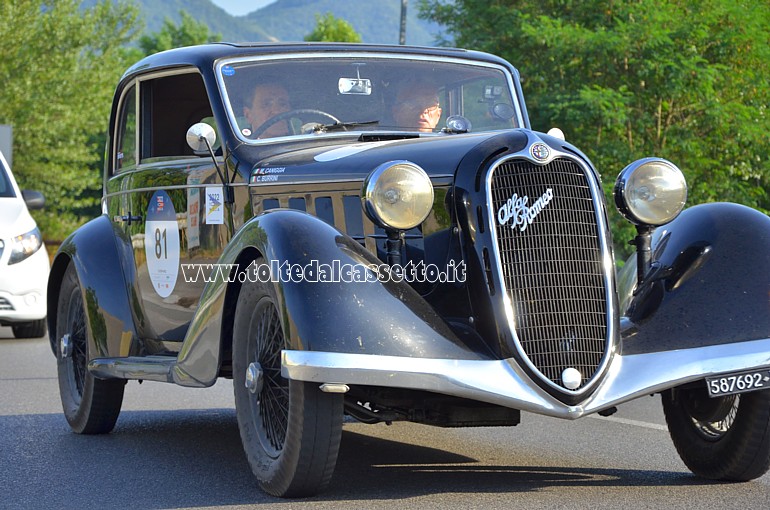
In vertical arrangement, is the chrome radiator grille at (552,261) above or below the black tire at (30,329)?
above

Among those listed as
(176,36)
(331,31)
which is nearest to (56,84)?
(331,31)

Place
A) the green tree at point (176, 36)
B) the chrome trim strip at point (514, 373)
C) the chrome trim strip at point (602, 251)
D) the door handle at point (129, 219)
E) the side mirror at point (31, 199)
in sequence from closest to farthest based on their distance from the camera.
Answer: the chrome trim strip at point (514, 373) < the chrome trim strip at point (602, 251) < the door handle at point (129, 219) < the side mirror at point (31, 199) < the green tree at point (176, 36)

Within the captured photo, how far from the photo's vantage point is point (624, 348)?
16.8ft

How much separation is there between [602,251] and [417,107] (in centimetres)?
189

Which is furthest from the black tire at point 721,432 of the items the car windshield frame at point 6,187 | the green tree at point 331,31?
the green tree at point 331,31

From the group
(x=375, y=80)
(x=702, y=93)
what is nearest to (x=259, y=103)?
(x=375, y=80)

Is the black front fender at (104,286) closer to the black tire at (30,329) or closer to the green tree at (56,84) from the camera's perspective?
the black tire at (30,329)

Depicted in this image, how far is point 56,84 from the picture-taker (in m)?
39.7

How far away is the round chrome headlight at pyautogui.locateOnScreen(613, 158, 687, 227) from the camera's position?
5.60 metres

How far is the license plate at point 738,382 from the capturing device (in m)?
5.05

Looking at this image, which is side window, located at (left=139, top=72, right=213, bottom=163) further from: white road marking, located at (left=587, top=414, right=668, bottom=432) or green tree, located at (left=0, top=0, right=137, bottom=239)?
green tree, located at (left=0, top=0, right=137, bottom=239)

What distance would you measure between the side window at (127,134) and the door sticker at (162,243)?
0.59 meters

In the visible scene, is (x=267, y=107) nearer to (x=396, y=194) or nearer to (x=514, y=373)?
(x=396, y=194)

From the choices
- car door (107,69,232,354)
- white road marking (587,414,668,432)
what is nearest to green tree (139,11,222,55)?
car door (107,69,232,354)
